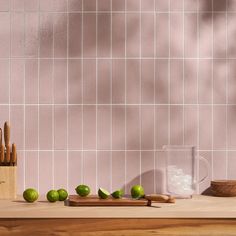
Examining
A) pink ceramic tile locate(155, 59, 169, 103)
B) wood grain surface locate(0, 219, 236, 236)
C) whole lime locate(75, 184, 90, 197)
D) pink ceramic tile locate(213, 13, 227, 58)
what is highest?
pink ceramic tile locate(213, 13, 227, 58)

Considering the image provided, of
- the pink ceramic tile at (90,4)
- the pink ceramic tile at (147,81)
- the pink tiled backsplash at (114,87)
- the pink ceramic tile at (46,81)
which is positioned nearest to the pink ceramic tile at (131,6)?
the pink tiled backsplash at (114,87)

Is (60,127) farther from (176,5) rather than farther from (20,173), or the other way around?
(176,5)

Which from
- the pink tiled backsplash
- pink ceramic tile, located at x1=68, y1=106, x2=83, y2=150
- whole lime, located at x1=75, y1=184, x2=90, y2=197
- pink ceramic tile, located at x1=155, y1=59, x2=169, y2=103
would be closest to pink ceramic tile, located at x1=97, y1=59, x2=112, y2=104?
the pink tiled backsplash

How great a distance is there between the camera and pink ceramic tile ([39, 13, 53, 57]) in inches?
110

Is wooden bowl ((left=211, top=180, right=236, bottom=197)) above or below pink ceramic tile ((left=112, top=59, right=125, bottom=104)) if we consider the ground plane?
below

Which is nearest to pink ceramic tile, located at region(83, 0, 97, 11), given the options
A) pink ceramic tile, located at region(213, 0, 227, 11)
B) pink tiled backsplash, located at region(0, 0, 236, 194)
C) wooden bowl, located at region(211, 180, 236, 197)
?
pink tiled backsplash, located at region(0, 0, 236, 194)

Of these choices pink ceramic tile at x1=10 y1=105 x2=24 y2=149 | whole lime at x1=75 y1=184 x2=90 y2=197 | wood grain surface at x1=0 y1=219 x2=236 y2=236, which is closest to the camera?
wood grain surface at x1=0 y1=219 x2=236 y2=236

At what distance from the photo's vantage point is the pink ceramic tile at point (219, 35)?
283 cm

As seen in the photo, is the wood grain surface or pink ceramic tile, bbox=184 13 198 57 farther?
pink ceramic tile, bbox=184 13 198 57

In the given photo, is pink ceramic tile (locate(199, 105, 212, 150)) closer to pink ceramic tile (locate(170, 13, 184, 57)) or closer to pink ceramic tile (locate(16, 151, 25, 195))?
pink ceramic tile (locate(170, 13, 184, 57))

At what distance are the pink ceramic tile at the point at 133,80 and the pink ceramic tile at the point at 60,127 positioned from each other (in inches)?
13.3

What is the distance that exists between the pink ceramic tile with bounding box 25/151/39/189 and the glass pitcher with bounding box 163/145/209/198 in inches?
25.7

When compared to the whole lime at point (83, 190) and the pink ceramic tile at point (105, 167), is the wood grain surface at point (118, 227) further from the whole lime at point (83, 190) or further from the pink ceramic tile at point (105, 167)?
the pink ceramic tile at point (105, 167)

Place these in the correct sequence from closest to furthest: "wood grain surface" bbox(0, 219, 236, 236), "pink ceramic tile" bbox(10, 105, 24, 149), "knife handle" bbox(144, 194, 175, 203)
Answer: "wood grain surface" bbox(0, 219, 236, 236)
"knife handle" bbox(144, 194, 175, 203)
"pink ceramic tile" bbox(10, 105, 24, 149)
